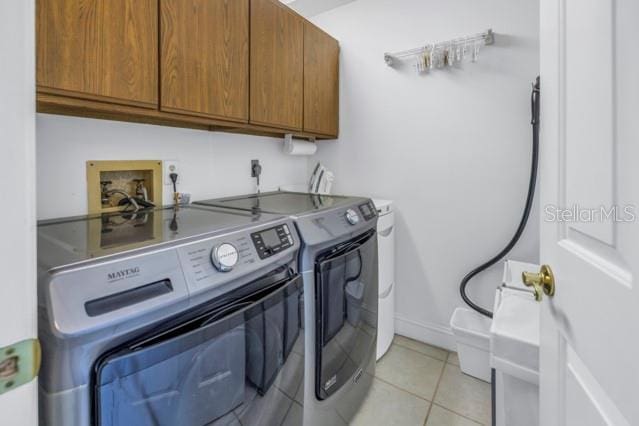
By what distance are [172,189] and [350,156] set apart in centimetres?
135

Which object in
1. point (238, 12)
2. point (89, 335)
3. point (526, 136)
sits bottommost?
point (89, 335)

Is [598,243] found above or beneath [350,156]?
beneath

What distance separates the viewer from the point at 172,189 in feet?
5.29

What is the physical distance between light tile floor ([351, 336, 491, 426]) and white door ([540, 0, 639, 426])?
0.94 m

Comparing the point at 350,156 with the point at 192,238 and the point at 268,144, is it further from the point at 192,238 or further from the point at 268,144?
the point at 192,238

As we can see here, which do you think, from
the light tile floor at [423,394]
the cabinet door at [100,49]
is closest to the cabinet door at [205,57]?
the cabinet door at [100,49]

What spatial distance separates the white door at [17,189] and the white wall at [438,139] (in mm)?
2042

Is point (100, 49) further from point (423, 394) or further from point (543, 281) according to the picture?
point (423, 394)

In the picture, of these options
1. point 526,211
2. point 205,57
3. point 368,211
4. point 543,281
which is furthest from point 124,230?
point 526,211

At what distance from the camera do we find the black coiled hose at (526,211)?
5.35 feet

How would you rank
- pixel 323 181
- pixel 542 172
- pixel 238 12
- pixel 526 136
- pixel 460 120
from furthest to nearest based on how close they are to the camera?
pixel 323 181, pixel 460 120, pixel 526 136, pixel 238 12, pixel 542 172

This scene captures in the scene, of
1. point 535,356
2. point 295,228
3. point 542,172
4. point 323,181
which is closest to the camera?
point 542,172

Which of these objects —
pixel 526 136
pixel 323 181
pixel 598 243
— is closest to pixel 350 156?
pixel 323 181

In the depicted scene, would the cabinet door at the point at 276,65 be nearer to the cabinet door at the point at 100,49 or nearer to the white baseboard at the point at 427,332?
the cabinet door at the point at 100,49
